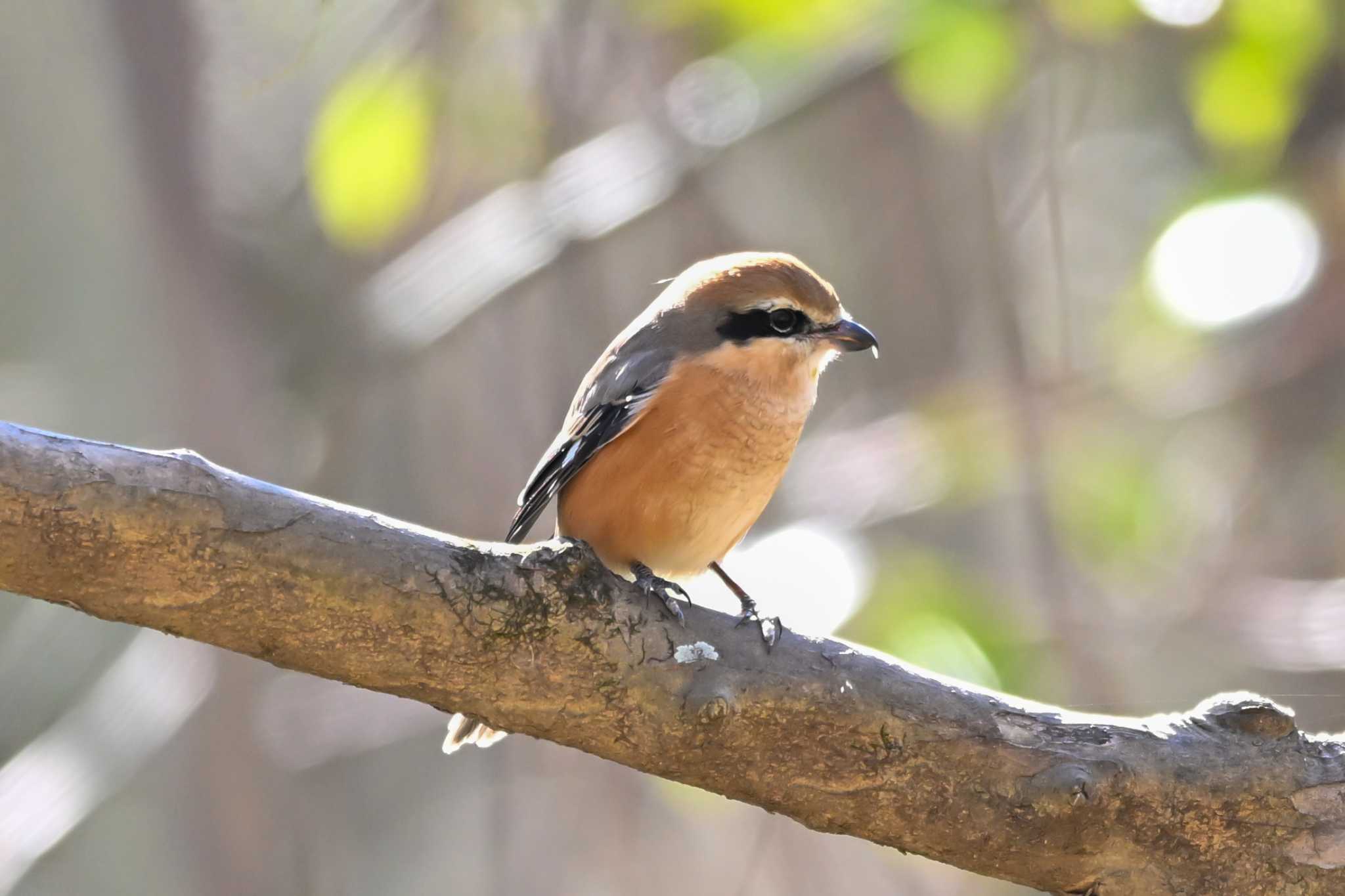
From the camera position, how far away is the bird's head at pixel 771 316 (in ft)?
12.8

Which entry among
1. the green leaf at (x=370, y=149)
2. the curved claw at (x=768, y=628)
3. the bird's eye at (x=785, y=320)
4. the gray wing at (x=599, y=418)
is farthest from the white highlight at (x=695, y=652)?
the green leaf at (x=370, y=149)

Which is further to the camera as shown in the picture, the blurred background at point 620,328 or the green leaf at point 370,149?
the blurred background at point 620,328

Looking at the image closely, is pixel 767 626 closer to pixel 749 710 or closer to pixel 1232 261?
pixel 749 710

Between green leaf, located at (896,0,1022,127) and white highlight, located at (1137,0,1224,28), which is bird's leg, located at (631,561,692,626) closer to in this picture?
green leaf, located at (896,0,1022,127)

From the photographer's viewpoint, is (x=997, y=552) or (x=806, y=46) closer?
(x=806, y=46)

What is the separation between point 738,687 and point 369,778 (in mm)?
5805

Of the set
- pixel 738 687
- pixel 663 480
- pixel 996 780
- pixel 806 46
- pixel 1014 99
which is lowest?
pixel 738 687

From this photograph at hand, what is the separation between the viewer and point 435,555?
7.76 ft

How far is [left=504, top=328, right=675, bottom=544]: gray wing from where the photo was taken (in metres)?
3.73

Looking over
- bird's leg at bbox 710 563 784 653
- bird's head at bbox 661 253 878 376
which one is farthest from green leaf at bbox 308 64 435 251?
bird's leg at bbox 710 563 784 653

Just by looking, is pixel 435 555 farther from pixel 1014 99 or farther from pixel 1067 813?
pixel 1014 99

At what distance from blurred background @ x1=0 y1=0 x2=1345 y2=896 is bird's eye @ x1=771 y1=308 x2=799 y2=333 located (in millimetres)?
807

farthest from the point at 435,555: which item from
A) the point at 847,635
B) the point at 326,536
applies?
the point at 847,635

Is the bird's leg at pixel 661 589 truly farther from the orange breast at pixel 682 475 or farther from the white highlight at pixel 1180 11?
the white highlight at pixel 1180 11
